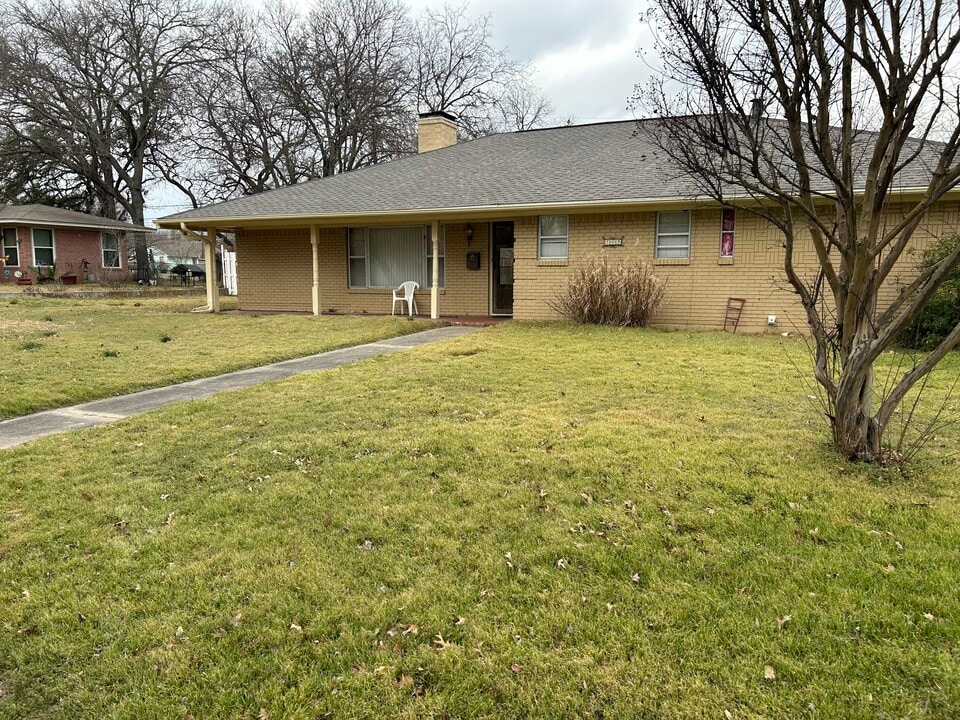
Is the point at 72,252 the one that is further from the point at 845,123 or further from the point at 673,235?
the point at 845,123

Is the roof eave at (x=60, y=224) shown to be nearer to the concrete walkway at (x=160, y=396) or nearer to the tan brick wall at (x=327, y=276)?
the tan brick wall at (x=327, y=276)

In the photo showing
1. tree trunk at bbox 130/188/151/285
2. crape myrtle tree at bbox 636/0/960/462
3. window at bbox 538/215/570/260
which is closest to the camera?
crape myrtle tree at bbox 636/0/960/462

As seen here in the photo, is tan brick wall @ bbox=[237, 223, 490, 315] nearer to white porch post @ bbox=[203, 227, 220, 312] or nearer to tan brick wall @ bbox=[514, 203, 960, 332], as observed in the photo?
white porch post @ bbox=[203, 227, 220, 312]

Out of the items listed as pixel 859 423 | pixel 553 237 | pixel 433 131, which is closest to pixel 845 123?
pixel 859 423

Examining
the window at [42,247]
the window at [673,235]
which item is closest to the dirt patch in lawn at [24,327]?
the window at [673,235]

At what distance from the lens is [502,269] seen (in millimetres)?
14688

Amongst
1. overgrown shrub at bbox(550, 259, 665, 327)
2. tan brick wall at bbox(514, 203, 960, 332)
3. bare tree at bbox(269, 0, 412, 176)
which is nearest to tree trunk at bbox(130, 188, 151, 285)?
bare tree at bbox(269, 0, 412, 176)

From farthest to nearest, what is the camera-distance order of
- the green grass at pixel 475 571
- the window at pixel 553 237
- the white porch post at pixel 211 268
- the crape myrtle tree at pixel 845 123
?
1. the white porch post at pixel 211 268
2. the window at pixel 553 237
3. the crape myrtle tree at pixel 845 123
4. the green grass at pixel 475 571

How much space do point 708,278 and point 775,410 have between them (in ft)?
22.7

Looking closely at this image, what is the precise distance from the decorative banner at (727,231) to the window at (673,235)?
601 millimetres

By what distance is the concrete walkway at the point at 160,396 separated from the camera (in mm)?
4973

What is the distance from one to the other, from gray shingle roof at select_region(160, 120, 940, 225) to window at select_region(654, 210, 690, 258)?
2.06ft

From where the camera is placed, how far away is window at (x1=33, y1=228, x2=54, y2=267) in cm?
2731

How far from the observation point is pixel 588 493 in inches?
140
